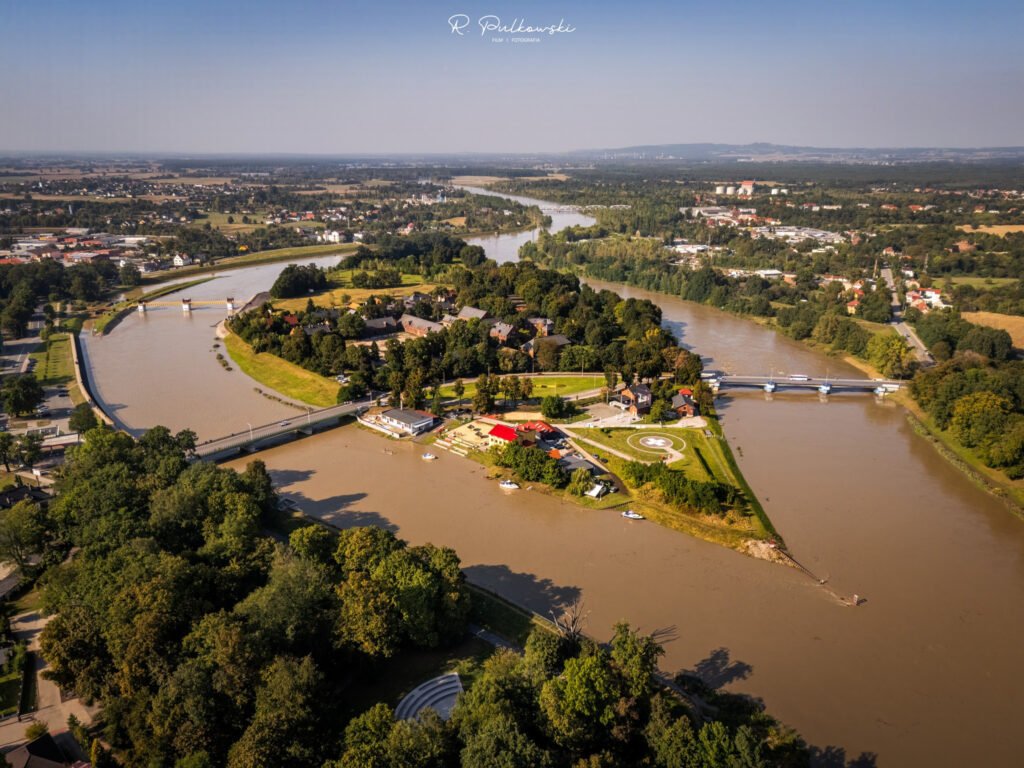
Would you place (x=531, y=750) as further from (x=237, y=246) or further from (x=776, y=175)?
(x=776, y=175)

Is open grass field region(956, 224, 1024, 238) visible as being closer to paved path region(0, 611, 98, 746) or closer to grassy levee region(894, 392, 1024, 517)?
grassy levee region(894, 392, 1024, 517)

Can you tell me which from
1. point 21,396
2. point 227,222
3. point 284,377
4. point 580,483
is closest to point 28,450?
point 21,396

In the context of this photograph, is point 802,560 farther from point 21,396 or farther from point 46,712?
point 21,396

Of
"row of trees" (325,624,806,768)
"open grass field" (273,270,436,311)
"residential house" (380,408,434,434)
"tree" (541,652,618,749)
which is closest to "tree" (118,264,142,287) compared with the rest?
"open grass field" (273,270,436,311)

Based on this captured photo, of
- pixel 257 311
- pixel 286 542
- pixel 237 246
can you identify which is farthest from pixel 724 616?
pixel 237 246

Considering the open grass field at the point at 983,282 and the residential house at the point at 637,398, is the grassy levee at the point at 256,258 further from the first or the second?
the open grass field at the point at 983,282

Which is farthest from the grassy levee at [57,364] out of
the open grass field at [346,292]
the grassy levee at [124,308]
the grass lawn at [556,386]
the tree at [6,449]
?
the grass lawn at [556,386]
